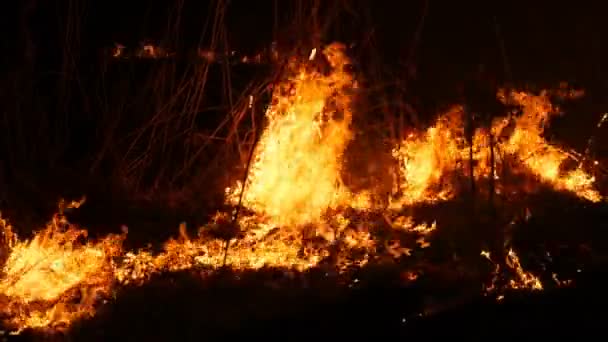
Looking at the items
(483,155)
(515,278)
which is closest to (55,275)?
(515,278)

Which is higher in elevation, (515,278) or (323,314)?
(515,278)

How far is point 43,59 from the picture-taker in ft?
20.6

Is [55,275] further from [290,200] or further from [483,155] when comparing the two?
[483,155]

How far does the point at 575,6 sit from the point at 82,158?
5.43 meters

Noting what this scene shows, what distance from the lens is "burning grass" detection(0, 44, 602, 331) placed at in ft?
16.2

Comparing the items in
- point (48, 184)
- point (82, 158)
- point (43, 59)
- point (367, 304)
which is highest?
point (43, 59)

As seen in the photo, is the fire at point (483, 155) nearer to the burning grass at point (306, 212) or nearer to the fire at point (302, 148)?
the burning grass at point (306, 212)

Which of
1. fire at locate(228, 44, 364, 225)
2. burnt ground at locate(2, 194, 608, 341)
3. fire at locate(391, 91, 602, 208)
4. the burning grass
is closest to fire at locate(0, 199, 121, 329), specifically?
the burning grass

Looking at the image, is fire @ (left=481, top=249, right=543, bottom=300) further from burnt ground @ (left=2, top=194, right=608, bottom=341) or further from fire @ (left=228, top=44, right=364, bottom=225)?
fire @ (left=228, top=44, right=364, bottom=225)

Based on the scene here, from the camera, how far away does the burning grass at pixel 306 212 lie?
4.94 metres

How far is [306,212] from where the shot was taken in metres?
6.00

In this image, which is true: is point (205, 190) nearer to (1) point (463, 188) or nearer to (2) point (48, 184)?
(2) point (48, 184)

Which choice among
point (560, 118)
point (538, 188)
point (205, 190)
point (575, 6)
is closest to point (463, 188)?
point (538, 188)

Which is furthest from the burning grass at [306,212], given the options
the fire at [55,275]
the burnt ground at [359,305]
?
the burnt ground at [359,305]
